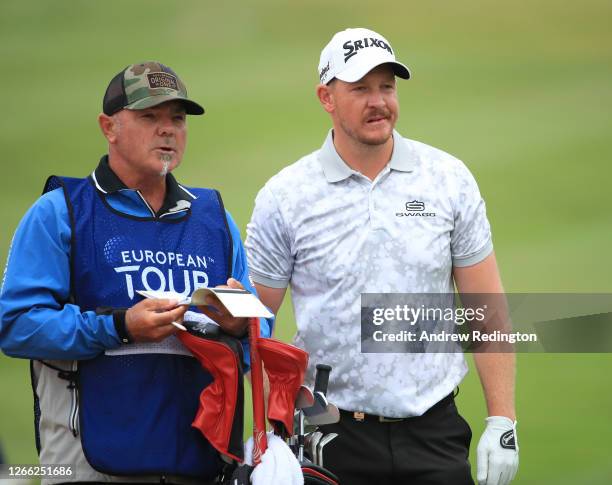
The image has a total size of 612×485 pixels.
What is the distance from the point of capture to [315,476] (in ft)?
9.50

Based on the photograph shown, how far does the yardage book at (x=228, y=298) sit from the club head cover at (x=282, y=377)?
0.10 m

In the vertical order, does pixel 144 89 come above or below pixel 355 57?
below

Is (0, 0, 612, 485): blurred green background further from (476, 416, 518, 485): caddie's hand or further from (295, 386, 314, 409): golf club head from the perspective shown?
(295, 386, 314, 409): golf club head

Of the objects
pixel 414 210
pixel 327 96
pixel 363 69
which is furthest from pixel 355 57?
pixel 414 210

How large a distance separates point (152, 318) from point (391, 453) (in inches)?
36.2

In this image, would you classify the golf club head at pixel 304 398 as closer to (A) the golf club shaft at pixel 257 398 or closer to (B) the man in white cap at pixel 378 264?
(A) the golf club shaft at pixel 257 398

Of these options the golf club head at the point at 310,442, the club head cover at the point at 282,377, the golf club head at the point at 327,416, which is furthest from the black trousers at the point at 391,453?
the club head cover at the point at 282,377

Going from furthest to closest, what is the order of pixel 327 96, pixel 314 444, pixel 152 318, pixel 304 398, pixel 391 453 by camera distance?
pixel 327 96 < pixel 391 453 < pixel 314 444 < pixel 304 398 < pixel 152 318

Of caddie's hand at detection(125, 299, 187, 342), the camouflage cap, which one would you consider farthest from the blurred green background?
caddie's hand at detection(125, 299, 187, 342)

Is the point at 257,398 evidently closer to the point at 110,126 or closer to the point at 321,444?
the point at 321,444

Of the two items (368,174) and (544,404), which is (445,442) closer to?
(368,174)

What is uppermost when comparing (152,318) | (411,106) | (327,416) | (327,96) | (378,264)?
(411,106)

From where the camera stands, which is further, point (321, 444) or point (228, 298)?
point (321, 444)

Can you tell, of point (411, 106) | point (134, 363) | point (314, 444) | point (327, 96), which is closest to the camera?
point (134, 363)
